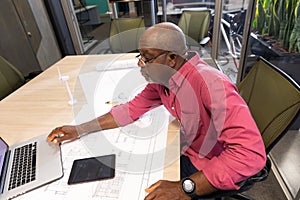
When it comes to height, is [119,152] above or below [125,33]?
below

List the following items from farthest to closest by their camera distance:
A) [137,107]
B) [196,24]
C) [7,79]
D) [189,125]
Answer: [196,24]
[7,79]
[137,107]
[189,125]

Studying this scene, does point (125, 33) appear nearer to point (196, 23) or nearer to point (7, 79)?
point (196, 23)

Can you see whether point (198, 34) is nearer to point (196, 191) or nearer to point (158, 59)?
point (158, 59)

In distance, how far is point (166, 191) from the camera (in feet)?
2.23

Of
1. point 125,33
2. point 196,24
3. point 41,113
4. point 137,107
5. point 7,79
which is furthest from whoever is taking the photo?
point 196,24

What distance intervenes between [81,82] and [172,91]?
97cm


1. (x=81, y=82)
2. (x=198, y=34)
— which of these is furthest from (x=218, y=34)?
(x=81, y=82)

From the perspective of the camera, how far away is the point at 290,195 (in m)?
1.38

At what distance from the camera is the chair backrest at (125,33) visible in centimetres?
253

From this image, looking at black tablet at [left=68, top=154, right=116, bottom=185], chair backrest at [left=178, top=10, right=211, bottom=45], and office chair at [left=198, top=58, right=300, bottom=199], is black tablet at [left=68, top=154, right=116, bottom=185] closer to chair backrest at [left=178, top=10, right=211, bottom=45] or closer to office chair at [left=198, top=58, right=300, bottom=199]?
office chair at [left=198, top=58, right=300, bottom=199]

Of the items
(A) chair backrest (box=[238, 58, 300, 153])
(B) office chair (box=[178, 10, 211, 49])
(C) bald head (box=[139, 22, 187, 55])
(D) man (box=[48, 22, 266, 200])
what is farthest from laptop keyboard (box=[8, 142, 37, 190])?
(B) office chair (box=[178, 10, 211, 49])

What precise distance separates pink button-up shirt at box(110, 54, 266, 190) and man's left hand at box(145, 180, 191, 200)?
12 centimetres

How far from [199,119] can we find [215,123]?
0.08m

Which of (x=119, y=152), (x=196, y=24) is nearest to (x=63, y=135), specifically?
(x=119, y=152)
